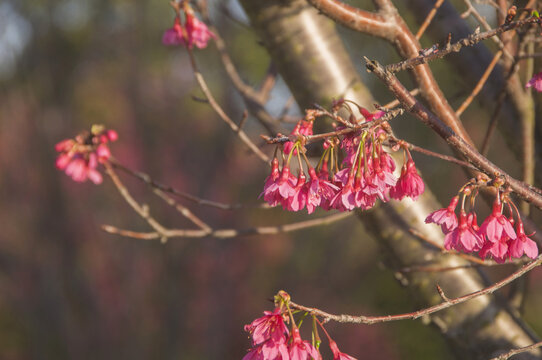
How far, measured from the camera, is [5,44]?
3.53m

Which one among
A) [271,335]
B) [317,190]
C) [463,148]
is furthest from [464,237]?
[271,335]

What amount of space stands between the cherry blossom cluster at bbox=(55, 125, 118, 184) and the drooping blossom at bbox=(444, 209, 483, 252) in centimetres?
92

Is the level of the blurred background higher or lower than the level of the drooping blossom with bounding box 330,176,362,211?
higher

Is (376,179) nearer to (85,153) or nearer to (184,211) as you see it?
(184,211)

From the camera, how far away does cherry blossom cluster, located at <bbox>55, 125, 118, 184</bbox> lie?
A: 1350 mm

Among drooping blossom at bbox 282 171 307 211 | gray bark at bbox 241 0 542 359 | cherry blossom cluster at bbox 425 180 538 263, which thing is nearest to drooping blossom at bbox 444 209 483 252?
cherry blossom cluster at bbox 425 180 538 263

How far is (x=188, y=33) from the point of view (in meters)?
1.34

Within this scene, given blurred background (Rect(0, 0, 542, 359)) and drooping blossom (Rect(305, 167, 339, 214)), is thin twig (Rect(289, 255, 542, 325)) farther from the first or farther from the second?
blurred background (Rect(0, 0, 542, 359))

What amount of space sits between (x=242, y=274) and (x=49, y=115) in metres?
4.04

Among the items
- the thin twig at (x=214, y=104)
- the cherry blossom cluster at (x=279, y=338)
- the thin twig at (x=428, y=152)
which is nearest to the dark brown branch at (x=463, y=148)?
the thin twig at (x=428, y=152)

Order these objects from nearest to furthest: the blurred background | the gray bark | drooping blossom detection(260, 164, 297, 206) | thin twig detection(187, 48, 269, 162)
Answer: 1. drooping blossom detection(260, 164, 297, 206)
2. the gray bark
3. thin twig detection(187, 48, 269, 162)
4. the blurred background

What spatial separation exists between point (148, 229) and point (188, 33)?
3.00m

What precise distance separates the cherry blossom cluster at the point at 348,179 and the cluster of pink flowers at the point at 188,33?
2.00 ft

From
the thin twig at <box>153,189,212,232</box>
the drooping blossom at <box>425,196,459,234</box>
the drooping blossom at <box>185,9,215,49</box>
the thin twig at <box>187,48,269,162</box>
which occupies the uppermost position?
the drooping blossom at <box>185,9,215,49</box>
